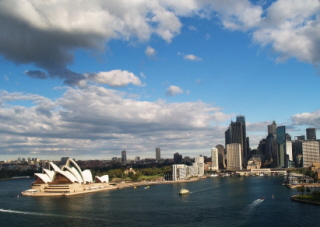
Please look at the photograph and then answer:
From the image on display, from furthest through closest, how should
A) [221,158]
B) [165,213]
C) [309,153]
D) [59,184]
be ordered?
[221,158] → [309,153] → [59,184] → [165,213]

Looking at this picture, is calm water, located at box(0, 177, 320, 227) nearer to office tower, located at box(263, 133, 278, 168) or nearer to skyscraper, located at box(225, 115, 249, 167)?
office tower, located at box(263, 133, 278, 168)

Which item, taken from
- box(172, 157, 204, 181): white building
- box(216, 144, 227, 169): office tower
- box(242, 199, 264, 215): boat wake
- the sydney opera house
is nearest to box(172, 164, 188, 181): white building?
box(172, 157, 204, 181): white building

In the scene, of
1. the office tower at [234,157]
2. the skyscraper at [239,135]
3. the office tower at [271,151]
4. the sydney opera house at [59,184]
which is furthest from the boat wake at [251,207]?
the skyscraper at [239,135]

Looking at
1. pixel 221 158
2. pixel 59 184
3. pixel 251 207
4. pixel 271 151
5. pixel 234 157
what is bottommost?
pixel 221 158

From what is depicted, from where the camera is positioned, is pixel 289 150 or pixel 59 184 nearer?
pixel 59 184

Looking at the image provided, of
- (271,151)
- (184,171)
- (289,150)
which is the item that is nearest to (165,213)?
(184,171)

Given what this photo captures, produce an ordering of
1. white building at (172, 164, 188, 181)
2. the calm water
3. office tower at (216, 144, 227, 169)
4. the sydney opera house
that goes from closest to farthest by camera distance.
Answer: the calm water < the sydney opera house < white building at (172, 164, 188, 181) < office tower at (216, 144, 227, 169)

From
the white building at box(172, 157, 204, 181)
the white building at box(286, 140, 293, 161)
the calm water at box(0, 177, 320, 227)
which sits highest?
the white building at box(286, 140, 293, 161)

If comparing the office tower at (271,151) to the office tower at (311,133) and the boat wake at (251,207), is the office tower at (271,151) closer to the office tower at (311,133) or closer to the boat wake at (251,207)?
the office tower at (311,133)

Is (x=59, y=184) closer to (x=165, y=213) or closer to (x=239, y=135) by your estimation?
(x=165, y=213)
